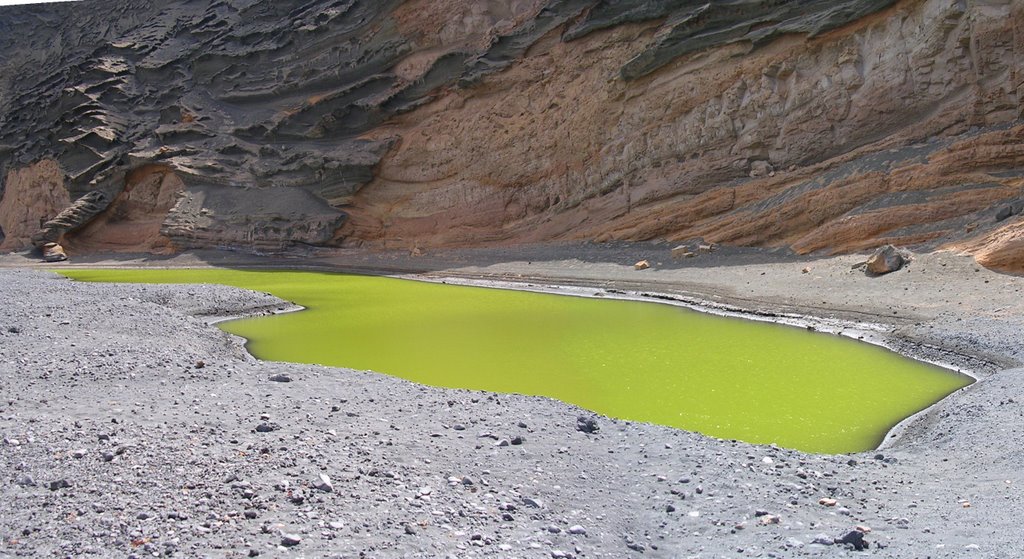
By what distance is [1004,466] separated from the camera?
17.4ft

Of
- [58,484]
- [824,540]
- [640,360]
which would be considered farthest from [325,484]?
[640,360]

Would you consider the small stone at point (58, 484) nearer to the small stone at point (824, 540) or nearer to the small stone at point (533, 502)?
the small stone at point (533, 502)

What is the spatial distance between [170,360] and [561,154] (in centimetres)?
2040

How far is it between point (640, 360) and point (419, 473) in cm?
634

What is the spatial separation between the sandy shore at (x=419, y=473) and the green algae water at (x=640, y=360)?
0.83m

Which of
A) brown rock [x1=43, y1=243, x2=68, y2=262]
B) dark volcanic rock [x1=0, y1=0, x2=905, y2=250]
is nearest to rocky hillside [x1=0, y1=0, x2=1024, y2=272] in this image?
dark volcanic rock [x1=0, y1=0, x2=905, y2=250]

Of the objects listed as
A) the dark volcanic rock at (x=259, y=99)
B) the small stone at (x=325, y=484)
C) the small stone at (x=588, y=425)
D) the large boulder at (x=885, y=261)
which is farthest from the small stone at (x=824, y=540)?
the dark volcanic rock at (x=259, y=99)

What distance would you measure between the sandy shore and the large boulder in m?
5.24

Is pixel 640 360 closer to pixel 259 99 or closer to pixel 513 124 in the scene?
pixel 513 124

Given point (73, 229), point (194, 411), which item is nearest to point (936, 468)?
point (194, 411)

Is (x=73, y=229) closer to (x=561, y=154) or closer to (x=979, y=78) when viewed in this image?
(x=561, y=154)

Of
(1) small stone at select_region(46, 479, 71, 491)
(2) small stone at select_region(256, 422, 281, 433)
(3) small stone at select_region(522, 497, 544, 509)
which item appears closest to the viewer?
(1) small stone at select_region(46, 479, 71, 491)

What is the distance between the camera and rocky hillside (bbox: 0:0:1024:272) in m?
17.7

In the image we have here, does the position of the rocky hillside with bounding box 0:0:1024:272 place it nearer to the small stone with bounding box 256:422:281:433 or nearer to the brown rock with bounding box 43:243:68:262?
the brown rock with bounding box 43:243:68:262
